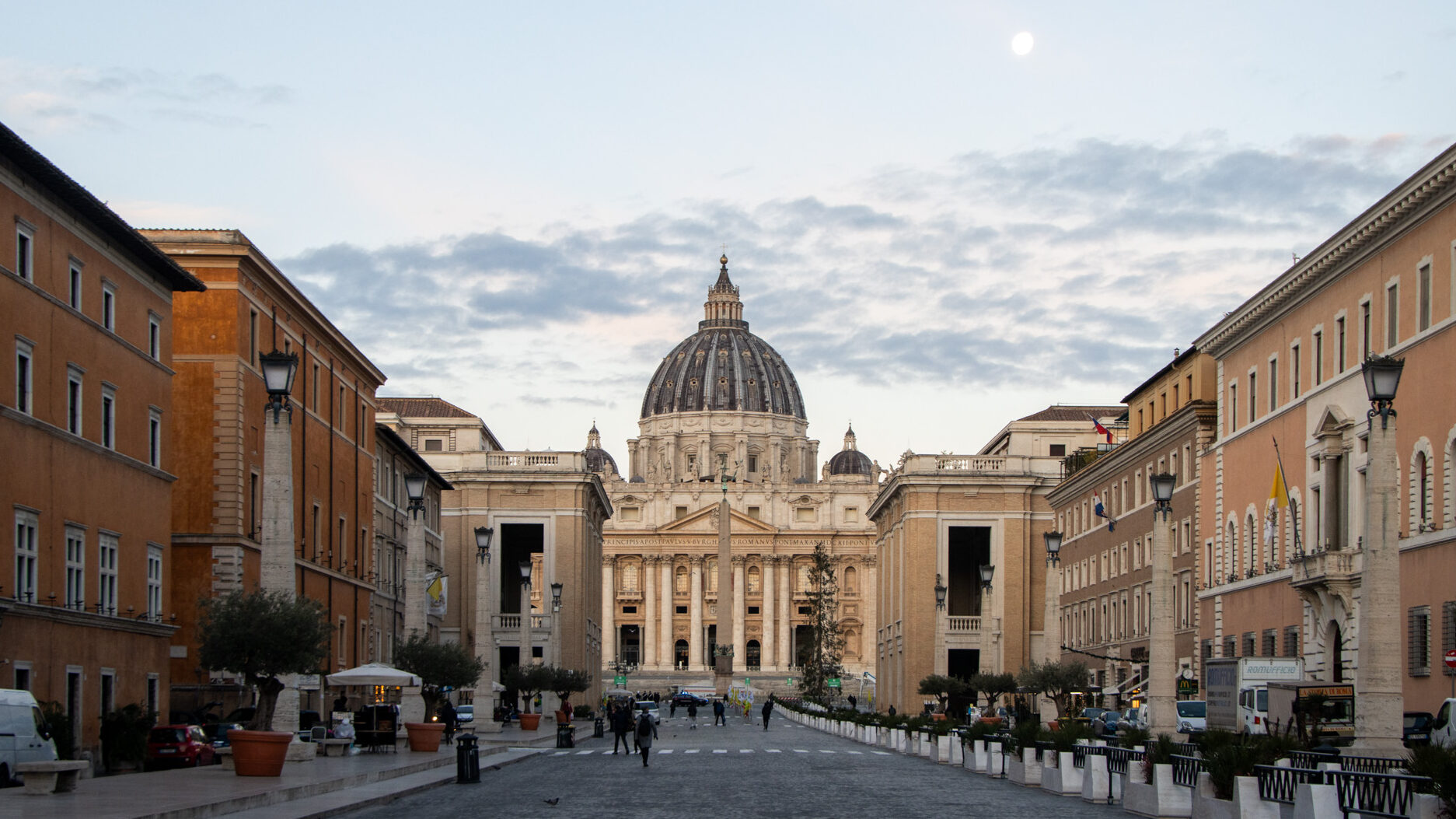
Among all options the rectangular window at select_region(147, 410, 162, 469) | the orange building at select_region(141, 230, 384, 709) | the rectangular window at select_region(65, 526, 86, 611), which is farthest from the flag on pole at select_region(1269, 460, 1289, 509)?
the rectangular window at select_region(65, 526, 86, 611)

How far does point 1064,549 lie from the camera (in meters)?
98.1

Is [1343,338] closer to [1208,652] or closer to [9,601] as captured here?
[1208,652]

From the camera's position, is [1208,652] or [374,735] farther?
[1208,652]

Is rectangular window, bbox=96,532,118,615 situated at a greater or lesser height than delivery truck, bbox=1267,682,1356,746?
greater

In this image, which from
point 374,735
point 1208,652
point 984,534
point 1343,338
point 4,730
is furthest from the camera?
point 984,534

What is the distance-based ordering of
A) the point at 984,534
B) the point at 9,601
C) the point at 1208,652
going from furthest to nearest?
1. the point at 984,534
2. the point at 1208,652
3. the point at 9,601

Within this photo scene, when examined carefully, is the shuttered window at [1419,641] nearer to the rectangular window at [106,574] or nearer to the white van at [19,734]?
the white van at [19,734]

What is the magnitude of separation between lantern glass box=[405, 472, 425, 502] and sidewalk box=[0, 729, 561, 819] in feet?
19.8

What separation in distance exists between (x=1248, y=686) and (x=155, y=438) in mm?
28146

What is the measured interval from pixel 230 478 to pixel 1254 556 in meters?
31.5

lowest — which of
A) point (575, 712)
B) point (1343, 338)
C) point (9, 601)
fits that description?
point (575, 712)

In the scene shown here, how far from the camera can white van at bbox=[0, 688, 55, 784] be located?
30.5 meters

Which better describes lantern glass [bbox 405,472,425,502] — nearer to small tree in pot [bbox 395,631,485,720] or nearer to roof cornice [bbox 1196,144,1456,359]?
small tree in pot [bbox 395,631,485,720]

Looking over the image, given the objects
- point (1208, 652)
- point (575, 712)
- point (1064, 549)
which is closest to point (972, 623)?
point (1064, 549)
